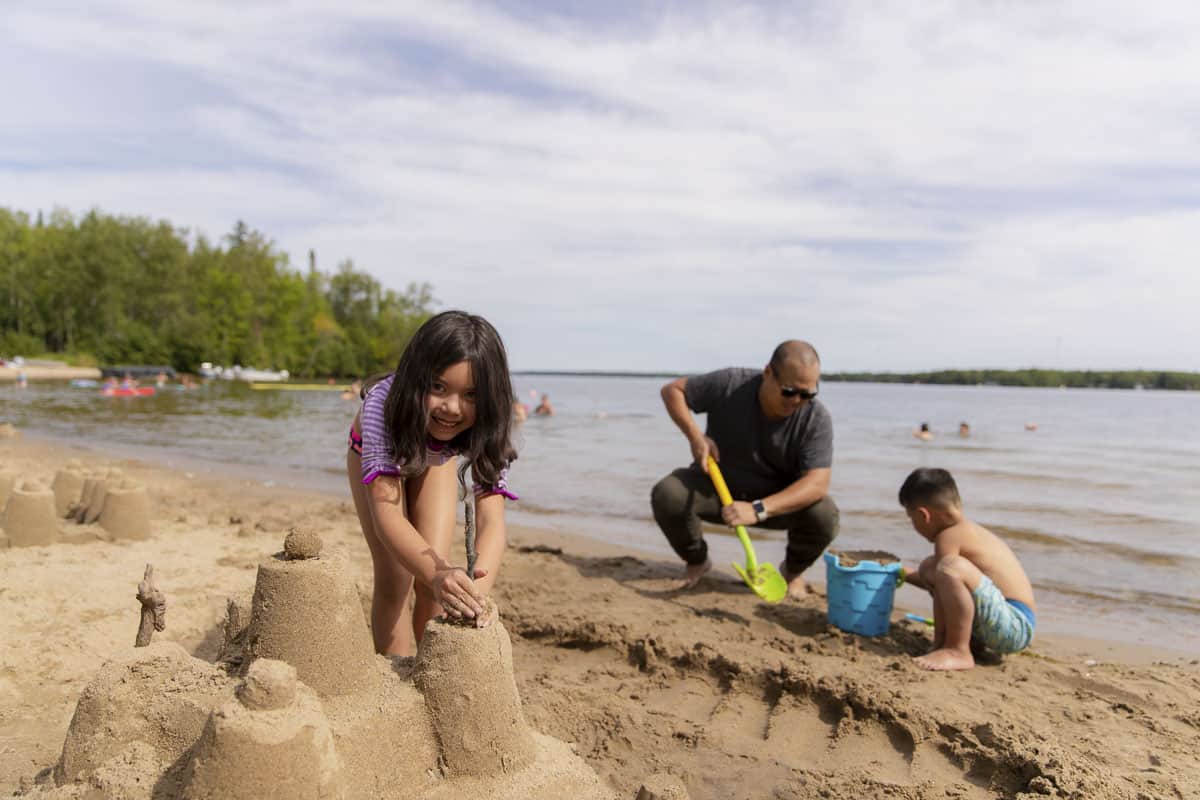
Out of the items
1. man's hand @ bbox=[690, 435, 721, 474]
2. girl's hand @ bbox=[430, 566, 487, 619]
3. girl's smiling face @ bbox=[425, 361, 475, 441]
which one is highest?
girl's smiling face @ bbox=[425, 361, 475, 441]

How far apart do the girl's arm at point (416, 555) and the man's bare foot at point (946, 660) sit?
2.29 meters

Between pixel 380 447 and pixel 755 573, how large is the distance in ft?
9.06

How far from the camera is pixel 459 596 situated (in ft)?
6.37

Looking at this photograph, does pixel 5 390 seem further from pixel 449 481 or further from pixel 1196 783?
pixel 1196 783

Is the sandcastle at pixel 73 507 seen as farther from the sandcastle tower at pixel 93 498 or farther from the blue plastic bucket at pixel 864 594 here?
the blue plastic bucket at pixel 864 594

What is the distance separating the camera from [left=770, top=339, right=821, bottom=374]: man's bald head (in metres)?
4.34

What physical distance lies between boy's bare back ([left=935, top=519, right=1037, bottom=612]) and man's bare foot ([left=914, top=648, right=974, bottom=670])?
0.40 m

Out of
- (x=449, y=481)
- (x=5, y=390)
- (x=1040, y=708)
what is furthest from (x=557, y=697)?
(x=5, y=390)

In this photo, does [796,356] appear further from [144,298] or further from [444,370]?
[144,298]

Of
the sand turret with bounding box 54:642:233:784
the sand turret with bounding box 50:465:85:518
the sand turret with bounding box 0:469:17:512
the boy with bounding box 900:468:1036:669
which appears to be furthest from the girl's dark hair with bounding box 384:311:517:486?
the sand turret with bounding box 50:465:85:518

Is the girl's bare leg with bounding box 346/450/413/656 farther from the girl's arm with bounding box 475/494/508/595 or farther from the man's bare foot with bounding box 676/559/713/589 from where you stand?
the man's bare foot with bounding box 676/559/713/589

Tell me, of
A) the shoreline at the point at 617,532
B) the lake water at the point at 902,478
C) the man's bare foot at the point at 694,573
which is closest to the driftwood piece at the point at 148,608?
the lake water at the point at 902,478

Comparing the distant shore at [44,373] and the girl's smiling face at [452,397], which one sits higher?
the girl's smiling face at [452,397]

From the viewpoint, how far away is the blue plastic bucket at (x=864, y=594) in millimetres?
3828
